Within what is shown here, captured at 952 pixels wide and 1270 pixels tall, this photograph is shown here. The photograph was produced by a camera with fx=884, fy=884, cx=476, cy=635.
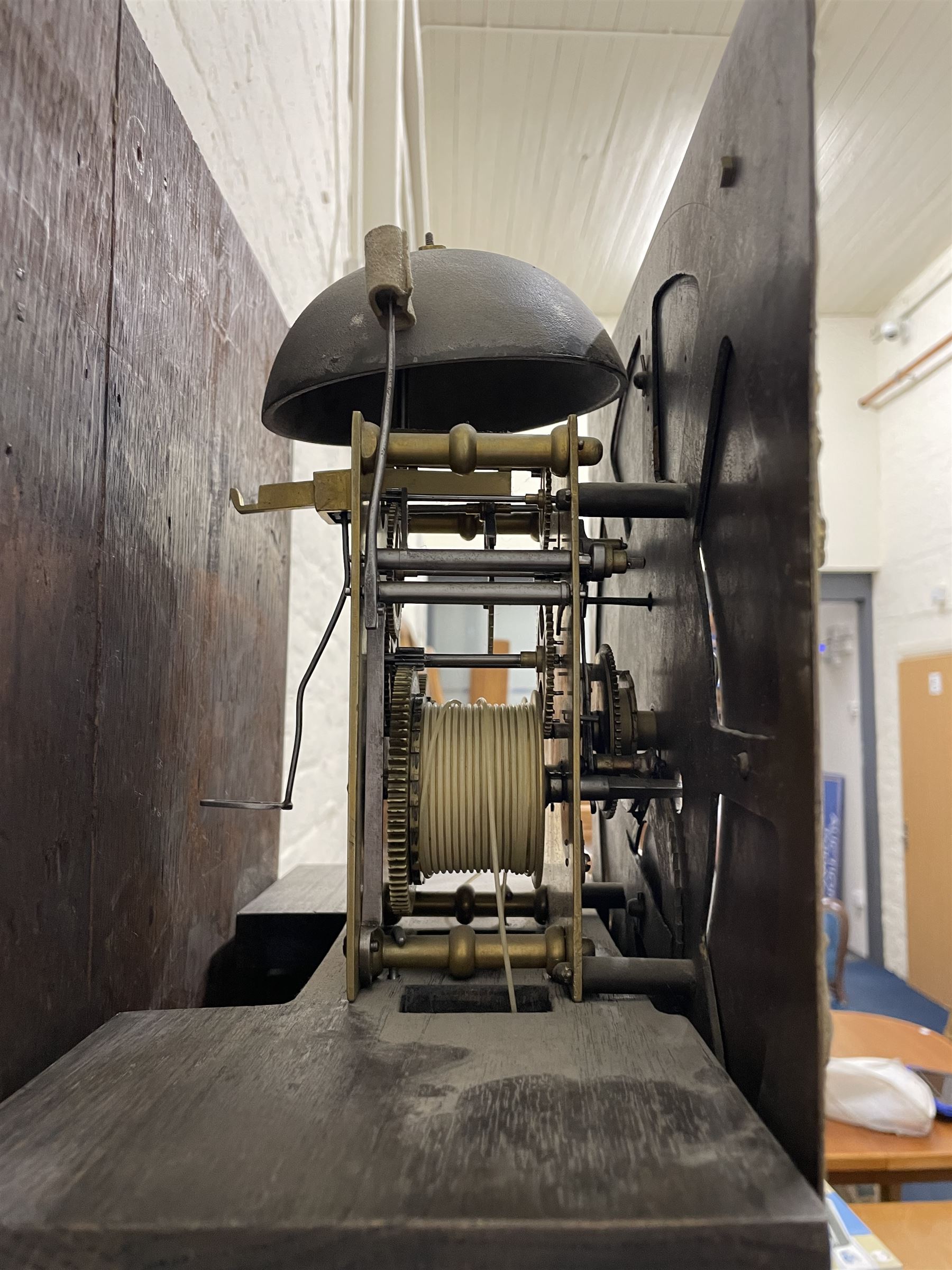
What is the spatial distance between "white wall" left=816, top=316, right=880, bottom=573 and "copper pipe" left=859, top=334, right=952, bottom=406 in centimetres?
13

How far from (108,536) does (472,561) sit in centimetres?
39

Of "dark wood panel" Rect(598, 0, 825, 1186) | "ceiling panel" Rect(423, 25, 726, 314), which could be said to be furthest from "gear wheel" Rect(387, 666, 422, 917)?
"ceiling panel" Rect(423, 25, 726, 314)

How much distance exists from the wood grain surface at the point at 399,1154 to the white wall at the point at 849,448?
19.8ft

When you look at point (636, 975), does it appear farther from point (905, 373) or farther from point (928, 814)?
point (905, 373)

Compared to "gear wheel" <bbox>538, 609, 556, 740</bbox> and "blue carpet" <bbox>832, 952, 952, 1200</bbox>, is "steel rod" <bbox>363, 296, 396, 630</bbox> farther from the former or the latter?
"blue carpet" <bbox>832, 952, 952, 1200</bbox>

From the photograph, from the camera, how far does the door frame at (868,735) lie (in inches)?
247

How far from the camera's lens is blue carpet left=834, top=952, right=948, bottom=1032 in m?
5.32

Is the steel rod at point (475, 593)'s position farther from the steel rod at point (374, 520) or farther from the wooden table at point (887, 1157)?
the wooden table at point (887, 1157)


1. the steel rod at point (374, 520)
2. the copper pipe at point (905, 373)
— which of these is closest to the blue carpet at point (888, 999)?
the copper pipe at point (905, 373)

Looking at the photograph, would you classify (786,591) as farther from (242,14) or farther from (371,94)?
(371,94)

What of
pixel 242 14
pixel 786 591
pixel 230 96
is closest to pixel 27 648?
pixel 786 591

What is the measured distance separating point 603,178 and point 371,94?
214 cm

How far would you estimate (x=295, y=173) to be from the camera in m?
2.09

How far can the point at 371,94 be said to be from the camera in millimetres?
3229
